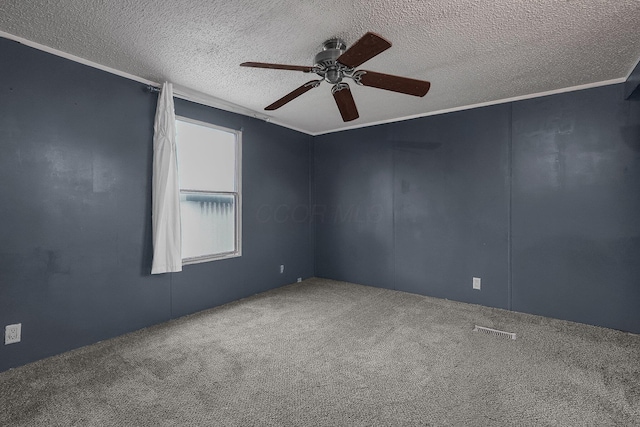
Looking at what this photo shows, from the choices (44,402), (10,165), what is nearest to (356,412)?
(44,402)

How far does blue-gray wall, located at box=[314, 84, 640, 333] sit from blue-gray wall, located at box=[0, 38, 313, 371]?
7.87 ft

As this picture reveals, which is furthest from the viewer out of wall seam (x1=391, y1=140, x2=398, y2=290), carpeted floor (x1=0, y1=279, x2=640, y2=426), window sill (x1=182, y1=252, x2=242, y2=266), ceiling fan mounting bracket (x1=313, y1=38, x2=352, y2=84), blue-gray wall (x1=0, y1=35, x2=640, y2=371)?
wall seam (x1=391, y1=140, x2=398, y2=290)

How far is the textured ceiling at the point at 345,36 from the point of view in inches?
70.9

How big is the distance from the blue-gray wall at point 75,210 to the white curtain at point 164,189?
0.11 metres

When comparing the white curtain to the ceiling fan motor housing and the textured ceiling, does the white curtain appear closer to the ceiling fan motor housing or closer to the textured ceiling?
the textured ceiling

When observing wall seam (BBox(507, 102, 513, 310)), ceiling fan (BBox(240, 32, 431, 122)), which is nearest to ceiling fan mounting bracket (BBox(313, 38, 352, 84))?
ceiling fan (BBox(240, 32, 431, 122))

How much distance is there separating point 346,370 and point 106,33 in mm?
2943

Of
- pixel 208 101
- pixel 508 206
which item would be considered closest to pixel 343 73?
pixel 208 101

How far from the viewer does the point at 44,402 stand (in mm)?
1769

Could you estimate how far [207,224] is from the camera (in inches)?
140

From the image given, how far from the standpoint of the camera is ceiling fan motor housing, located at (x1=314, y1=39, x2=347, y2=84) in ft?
6.70

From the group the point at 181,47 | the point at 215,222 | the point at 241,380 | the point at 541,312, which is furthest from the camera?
the point at 215,222

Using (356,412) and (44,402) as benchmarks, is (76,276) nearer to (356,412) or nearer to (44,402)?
(44,402)

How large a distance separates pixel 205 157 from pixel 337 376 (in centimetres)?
275
